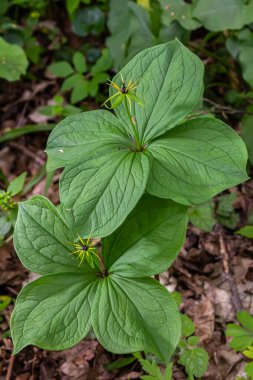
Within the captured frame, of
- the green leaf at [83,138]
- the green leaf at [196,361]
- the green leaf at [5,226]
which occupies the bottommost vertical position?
the green leaf at [196,361]

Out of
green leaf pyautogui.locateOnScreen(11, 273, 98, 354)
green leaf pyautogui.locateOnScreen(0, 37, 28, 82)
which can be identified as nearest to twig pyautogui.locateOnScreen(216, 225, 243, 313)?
green leaf pyautogui.locateOnScreen(11, 273, 98, 354)

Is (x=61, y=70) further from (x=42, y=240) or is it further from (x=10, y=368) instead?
(x=10, y=368)

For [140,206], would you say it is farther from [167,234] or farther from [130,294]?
[130,294]

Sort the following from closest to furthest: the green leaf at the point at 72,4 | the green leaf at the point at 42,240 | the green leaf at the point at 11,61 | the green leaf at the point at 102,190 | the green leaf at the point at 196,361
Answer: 1. the green leaf at the point at 102,190
2. the green leaf at the point at 42,240
3. the green leaf at the point at 196,361
4. the green leaf at the point at 11,61
5. the green leaf at the point at 72,4

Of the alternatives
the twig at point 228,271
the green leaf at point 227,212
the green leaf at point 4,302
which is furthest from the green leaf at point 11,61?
the twig at point 228,271

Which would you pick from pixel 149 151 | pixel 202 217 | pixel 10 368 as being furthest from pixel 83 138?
pixel 10 368

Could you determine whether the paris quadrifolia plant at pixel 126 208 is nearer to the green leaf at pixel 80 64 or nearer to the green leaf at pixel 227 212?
the green leaf at pixel 227 212

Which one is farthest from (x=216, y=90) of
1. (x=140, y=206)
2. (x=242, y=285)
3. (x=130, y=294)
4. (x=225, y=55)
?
(x=130, y=294)
